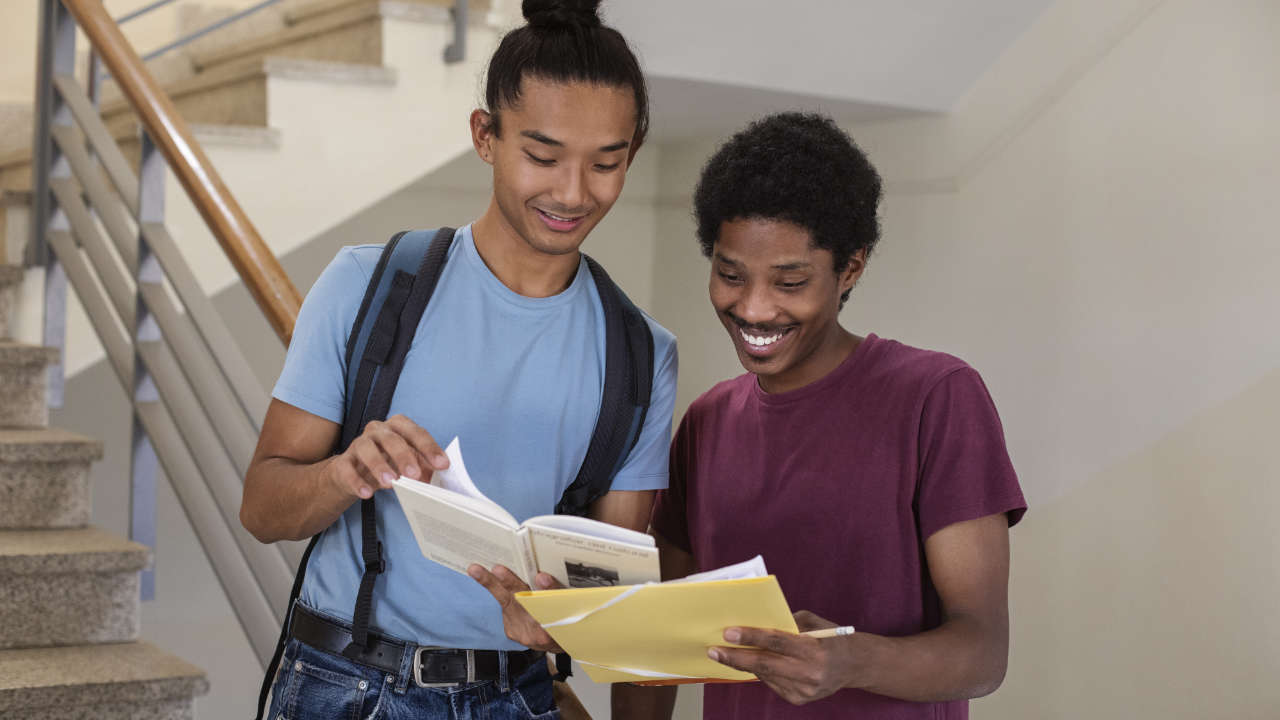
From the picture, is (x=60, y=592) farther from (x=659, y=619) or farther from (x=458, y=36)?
(x=659, y=619)

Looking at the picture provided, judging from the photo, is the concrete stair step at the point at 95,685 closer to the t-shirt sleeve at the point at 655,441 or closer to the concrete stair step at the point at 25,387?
the concrete stair step at the point at 25,387

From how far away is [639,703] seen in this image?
143cm

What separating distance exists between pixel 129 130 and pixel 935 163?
7.87ft

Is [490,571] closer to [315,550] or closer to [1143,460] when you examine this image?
[315,550]

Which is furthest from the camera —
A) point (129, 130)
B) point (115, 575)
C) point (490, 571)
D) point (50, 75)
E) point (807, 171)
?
point (129, 130)

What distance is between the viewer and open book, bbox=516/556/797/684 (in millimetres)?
905

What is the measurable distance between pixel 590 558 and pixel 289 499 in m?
0.36

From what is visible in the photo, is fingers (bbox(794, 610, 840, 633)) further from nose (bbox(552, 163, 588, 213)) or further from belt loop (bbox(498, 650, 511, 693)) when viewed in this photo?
nose (bbox(552, 163, 588, 213))

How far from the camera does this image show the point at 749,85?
123 inches

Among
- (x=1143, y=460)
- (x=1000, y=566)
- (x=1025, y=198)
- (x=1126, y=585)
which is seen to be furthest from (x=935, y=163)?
(x=1000, y=566)

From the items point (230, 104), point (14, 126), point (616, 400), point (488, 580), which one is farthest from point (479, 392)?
point (14, 126)

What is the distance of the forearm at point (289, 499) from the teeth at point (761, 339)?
450 millimetres

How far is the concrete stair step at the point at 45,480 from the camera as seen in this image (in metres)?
2.48

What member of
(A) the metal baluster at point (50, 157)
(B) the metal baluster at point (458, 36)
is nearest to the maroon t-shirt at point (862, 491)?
(B) the metal baluster at point (458, 36)
